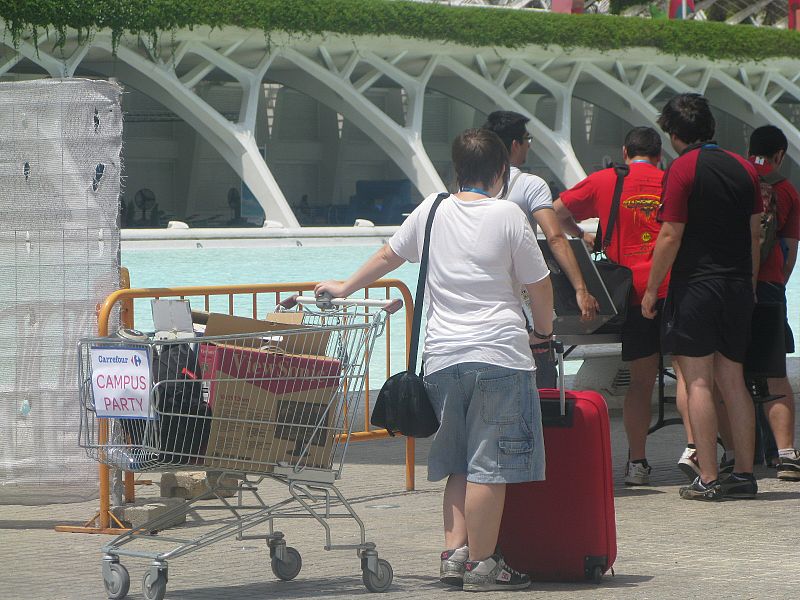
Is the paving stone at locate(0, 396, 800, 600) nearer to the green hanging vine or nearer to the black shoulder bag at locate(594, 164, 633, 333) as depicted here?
the black shoulder bag at locate(594, 164, 633, 333)

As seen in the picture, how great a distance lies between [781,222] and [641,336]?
115 centimetres

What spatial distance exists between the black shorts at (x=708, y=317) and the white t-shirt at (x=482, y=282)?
1.95 metres

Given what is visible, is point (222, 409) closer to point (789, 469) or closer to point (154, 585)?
point (154, 585)

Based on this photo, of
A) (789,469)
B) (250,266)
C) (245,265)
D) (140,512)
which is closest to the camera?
(140,512)

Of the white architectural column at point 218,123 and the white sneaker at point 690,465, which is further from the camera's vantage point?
the white architectural column at point 218,123

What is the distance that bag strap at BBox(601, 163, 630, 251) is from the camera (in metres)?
6.64

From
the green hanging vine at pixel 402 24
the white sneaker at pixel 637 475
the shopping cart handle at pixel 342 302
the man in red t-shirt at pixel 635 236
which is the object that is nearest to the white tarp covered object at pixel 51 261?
the shopping cart handle at pixel 342 302

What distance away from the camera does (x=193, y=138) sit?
52.4 meters

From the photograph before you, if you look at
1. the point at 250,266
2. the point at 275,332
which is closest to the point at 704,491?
the point at 275,332

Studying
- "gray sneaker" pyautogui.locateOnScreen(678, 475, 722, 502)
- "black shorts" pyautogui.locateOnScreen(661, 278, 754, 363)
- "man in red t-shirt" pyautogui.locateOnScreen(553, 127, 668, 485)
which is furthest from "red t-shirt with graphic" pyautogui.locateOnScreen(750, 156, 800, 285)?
"gray sneaker" pyautogui.locateOnScreen(678, 475, 722, 502)

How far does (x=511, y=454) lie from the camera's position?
14.3 ft

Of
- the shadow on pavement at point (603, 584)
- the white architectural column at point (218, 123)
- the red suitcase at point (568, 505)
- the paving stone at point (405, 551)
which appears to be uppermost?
the white architectural column at point (218, 123)

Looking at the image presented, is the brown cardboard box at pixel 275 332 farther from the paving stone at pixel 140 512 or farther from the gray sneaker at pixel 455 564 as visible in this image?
the paving stone at pixel 140 512

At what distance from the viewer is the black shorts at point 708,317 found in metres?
6.17
